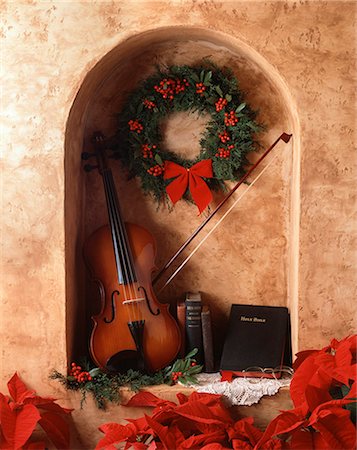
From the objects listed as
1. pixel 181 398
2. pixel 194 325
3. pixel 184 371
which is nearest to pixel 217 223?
pixel 194 325

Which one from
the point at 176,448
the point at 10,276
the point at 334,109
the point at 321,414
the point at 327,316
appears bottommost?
the point at 176,448

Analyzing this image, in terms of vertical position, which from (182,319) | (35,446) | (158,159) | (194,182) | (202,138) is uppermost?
(202,138)

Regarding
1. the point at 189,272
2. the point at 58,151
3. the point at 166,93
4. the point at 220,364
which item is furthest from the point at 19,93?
the point at 220,364

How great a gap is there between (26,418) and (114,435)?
37cm

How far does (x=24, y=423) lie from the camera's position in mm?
2795

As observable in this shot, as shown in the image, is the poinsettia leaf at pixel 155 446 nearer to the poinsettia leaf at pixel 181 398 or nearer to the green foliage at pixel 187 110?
the poinsettia leaf at pixel 181 398

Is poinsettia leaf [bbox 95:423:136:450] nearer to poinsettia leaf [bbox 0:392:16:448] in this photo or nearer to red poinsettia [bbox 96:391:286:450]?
red poinsettia [bbox 96:391:286:450]

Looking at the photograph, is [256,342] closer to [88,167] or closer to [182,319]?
[182,319]

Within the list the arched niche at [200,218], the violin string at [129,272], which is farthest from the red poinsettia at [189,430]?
the arched niche at [200,218]

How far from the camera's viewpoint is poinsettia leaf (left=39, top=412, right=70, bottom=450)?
2.93 meters

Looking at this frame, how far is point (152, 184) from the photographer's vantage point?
3.40 meters

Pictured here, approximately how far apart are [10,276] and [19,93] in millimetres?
798

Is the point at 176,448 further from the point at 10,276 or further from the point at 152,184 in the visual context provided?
the point at 152,184

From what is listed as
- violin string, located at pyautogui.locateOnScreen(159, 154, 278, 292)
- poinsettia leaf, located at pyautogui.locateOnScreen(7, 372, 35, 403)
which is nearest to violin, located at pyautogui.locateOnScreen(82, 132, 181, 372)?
violin string, located at pyautogui.locateOnScreen(159, 154, 278, 292)
